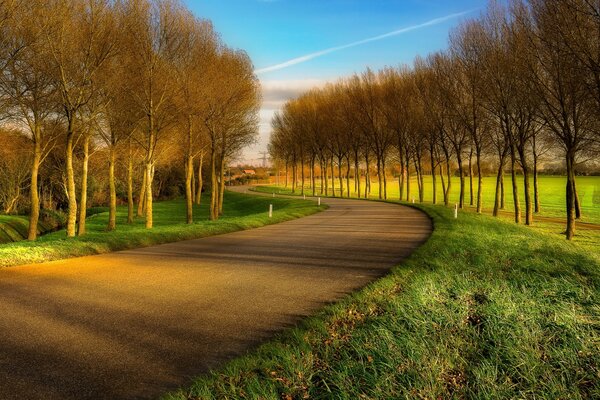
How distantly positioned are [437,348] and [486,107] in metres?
27.7

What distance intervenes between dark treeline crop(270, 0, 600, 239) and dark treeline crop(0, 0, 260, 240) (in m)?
16.4

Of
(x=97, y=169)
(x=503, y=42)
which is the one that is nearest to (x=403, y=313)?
(x=503, y=42)

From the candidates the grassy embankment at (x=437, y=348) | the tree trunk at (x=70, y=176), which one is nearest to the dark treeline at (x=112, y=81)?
the tree trunk at (x=70, y=176)

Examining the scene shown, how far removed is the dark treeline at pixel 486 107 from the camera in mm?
18578

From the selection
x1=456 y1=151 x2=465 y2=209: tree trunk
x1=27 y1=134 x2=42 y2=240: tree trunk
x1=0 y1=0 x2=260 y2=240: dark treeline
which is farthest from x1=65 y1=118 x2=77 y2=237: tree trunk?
x1=456 y1=151 x2=465 y2=209: tree trunk

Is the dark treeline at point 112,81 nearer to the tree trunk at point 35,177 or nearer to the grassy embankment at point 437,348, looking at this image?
the tree trunk at point 35,177

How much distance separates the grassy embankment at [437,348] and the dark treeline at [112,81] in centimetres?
1524

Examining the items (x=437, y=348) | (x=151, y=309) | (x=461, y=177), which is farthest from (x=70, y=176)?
(x=461, y=177)

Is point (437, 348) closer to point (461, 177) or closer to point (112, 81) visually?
point (112, 81)

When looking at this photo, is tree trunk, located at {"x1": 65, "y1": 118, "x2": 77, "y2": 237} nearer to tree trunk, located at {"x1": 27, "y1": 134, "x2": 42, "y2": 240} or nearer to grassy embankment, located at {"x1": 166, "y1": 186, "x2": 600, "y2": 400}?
tree trunk, located at {"x1": 27, "y1": 134, "x2": 42, "y2": 240}

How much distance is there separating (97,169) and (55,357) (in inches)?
1452

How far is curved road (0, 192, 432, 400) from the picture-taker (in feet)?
13.6

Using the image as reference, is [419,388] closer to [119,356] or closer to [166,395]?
[166,395]

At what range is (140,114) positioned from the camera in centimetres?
2242
